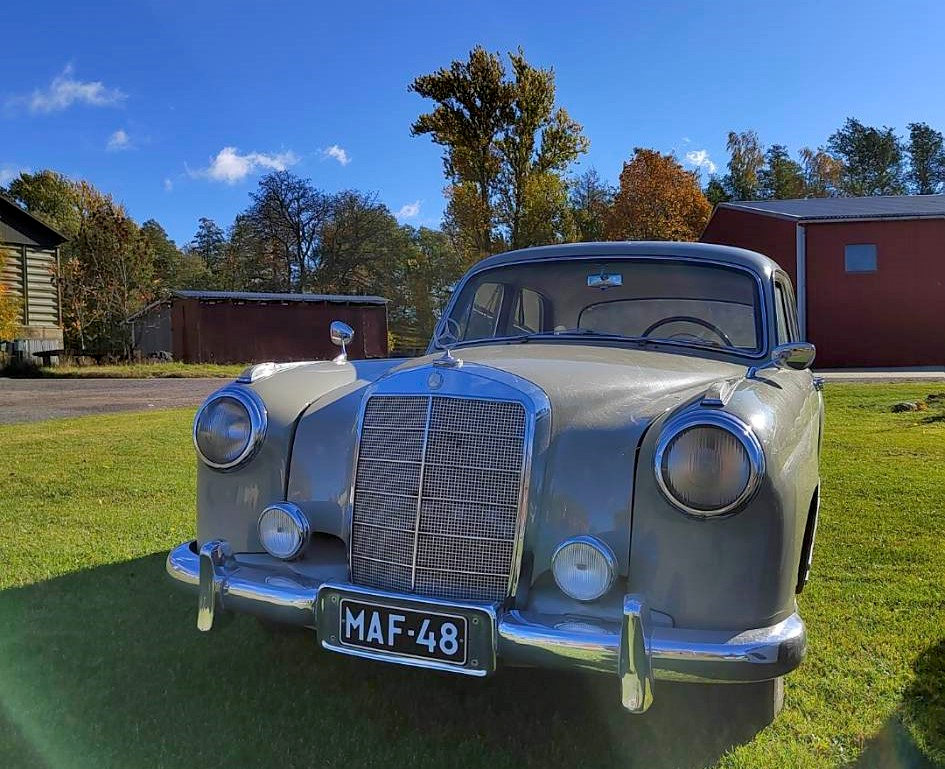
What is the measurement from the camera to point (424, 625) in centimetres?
218

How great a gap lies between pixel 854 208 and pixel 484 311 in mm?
20184

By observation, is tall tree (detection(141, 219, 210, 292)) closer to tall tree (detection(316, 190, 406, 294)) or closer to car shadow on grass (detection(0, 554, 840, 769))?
tall tree (detection(316, 190, 406, 294))

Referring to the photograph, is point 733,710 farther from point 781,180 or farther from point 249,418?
point 781,180

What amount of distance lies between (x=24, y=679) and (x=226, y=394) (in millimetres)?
1388

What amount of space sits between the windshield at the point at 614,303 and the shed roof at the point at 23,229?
22.8m

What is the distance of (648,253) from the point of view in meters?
3.48

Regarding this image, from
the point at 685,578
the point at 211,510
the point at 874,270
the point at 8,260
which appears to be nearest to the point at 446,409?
the point at 685,578

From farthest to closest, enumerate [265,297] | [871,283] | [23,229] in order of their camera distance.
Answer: [265,297]
[23,229]
[871,283]

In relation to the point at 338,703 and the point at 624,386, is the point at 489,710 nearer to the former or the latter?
the point at 338,703

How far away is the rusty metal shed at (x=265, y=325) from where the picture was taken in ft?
78.3

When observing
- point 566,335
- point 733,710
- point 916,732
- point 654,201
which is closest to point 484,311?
point 566,335

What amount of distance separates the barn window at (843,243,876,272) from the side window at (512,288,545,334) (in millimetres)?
18480

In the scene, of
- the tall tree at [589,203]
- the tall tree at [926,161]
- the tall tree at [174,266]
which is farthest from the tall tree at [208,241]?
the tall tree at [926,161]

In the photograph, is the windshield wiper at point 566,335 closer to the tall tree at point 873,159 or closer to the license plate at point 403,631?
the license plate at point 403,631
